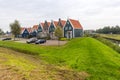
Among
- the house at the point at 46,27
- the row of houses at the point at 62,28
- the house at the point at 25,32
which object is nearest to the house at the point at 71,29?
the row of houses at the point at 62,28

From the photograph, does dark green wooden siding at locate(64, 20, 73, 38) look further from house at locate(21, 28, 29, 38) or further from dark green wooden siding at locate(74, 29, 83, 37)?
house at locate(21, 28, 29, 38)

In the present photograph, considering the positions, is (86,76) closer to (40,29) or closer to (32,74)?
(32,74)

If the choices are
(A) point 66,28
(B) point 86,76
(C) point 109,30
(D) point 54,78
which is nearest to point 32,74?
(D) point 54,78

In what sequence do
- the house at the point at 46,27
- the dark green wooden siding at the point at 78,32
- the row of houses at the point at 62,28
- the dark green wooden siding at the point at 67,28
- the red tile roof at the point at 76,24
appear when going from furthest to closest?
the house at the point at 46,27
the dark green wooden siding at the point at 78,32
the red tile roof at the point at 76,24
the row of houses at the point at 62,28
the dark green wooden siding at the point at 67,28

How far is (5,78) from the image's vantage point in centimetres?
1298

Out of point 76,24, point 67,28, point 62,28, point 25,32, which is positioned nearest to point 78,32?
point 76,24

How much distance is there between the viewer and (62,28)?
7244cm

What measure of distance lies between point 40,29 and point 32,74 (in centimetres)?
6831

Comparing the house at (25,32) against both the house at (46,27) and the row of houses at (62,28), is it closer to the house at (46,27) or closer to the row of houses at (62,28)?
the row of houses at (62,28)

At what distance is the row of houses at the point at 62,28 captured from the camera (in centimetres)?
7031

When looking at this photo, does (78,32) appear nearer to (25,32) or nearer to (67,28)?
(67,28)

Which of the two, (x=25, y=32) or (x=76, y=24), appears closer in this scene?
(x=76, y=24)

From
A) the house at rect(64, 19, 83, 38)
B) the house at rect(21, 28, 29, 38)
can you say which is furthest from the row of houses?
the house at rect(21, 28, 29, 38)

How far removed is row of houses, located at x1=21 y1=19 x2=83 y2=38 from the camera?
70.3 meters
